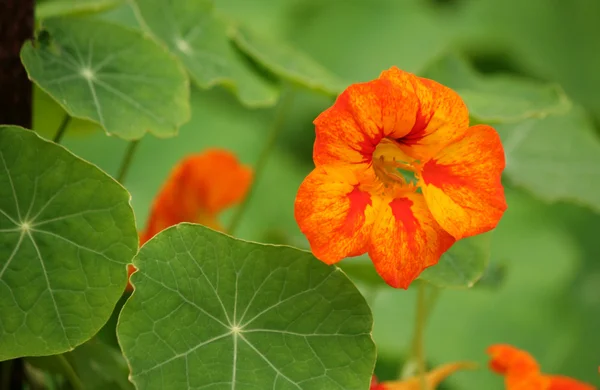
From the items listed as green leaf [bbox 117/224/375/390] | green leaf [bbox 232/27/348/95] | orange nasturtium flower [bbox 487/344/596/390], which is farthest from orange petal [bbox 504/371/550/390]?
green leaf [bbox 232/27/348/95]

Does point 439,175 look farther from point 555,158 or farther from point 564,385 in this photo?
point 555,158

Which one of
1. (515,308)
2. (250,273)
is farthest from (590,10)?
(250,273)

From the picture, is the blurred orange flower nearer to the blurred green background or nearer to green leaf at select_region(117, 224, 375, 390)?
green leaf at select_region(117, 224, 375, 390)

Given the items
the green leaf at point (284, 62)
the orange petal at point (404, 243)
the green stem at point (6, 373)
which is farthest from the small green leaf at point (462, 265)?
the green stem at point (6, 373)

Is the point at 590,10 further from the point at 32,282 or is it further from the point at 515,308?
the point at 32,282

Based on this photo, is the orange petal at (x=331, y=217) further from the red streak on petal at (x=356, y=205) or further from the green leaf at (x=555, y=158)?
the green leaf at (x=555, y=158)
